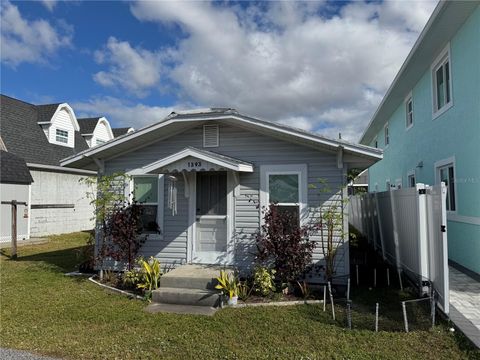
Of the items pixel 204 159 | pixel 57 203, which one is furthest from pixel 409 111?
pixel 57 203

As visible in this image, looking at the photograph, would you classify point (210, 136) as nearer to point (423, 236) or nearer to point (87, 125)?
point (423, 236)

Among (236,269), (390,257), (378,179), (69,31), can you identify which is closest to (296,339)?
(236,269)

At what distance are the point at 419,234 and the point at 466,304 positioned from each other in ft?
4.01

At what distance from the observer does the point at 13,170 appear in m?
13.6

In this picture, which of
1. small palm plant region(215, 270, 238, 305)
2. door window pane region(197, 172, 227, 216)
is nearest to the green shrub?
small palm plant region(215, 270, 238, 305)

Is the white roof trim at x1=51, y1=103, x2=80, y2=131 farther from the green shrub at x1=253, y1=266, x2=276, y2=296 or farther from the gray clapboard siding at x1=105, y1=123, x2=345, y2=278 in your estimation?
the green shrub at x1=253, y1=266, x2=276, y2=296

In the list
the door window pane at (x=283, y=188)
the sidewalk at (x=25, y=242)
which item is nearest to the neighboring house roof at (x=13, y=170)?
the sidewalk at (x=25, y=242)

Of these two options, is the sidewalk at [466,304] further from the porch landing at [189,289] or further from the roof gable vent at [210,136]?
the roof gable vent at [210,136]

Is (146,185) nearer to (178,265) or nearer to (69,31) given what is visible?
(178,265)

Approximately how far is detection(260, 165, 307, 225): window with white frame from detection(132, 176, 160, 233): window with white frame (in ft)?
8.61

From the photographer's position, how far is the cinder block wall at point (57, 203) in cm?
1502

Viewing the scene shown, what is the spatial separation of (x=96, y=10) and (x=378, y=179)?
1615cm

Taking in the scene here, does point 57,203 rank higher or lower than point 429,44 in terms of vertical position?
lower

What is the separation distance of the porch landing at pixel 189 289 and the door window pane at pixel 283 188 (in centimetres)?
200
